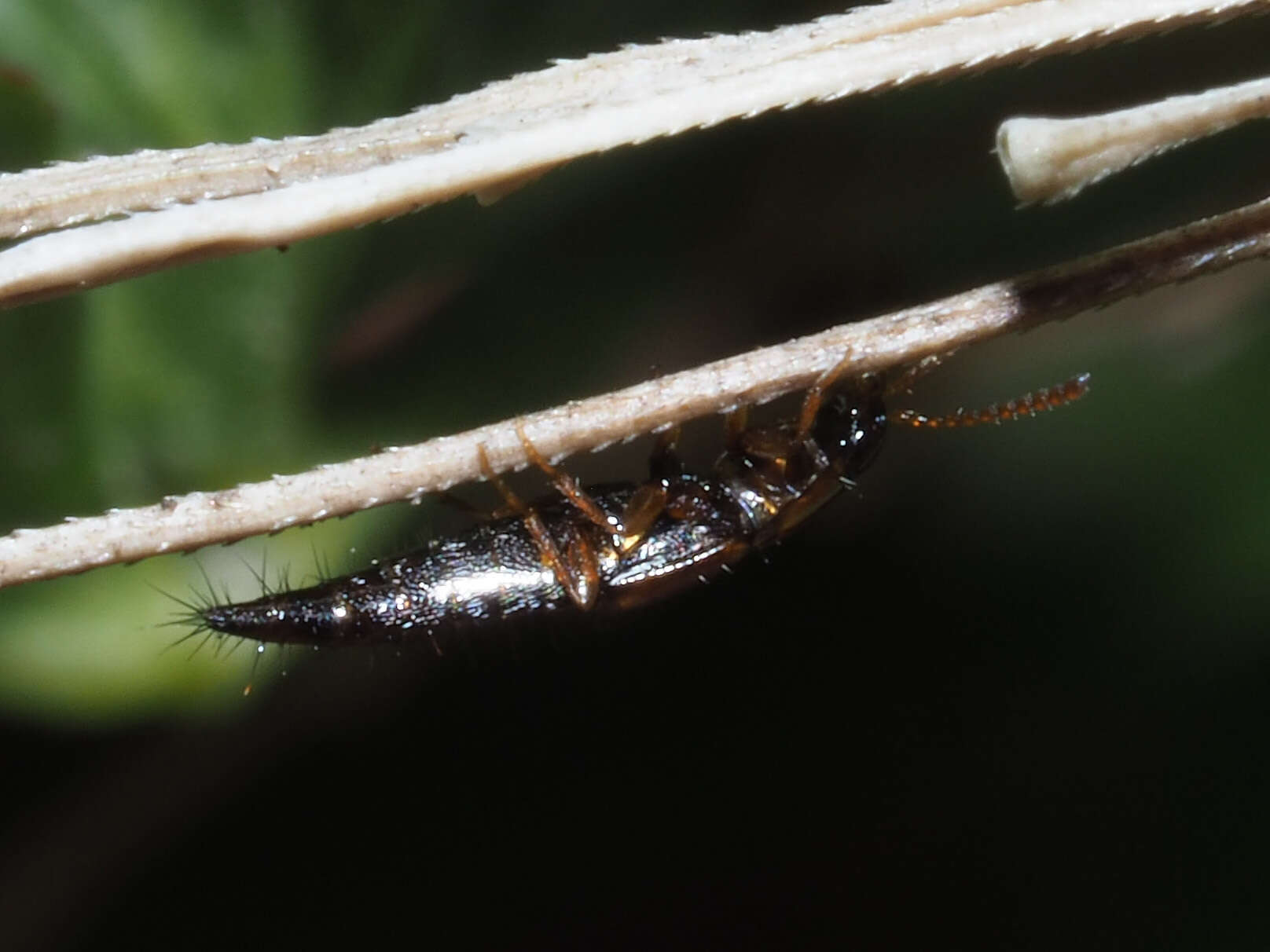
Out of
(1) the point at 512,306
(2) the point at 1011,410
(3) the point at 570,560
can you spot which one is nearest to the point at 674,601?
(3) the point at 570,560

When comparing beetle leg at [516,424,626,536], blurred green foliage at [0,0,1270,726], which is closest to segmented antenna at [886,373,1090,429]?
blurred green foliage at [0,0,1270,726]

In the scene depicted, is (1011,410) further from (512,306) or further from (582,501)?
(512,306)

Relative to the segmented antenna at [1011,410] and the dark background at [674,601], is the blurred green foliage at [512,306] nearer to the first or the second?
the dark background at [674,601]

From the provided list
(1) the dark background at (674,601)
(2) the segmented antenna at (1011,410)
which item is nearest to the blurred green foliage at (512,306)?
(1) the dark background at (674,601)

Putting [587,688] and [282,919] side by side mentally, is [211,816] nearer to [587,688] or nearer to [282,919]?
[282,919]

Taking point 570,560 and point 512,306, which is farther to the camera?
point 512,306

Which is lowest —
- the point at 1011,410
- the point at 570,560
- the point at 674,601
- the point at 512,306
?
the point at 1011,410

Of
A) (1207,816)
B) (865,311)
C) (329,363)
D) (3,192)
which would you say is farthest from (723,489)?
(3,192)
